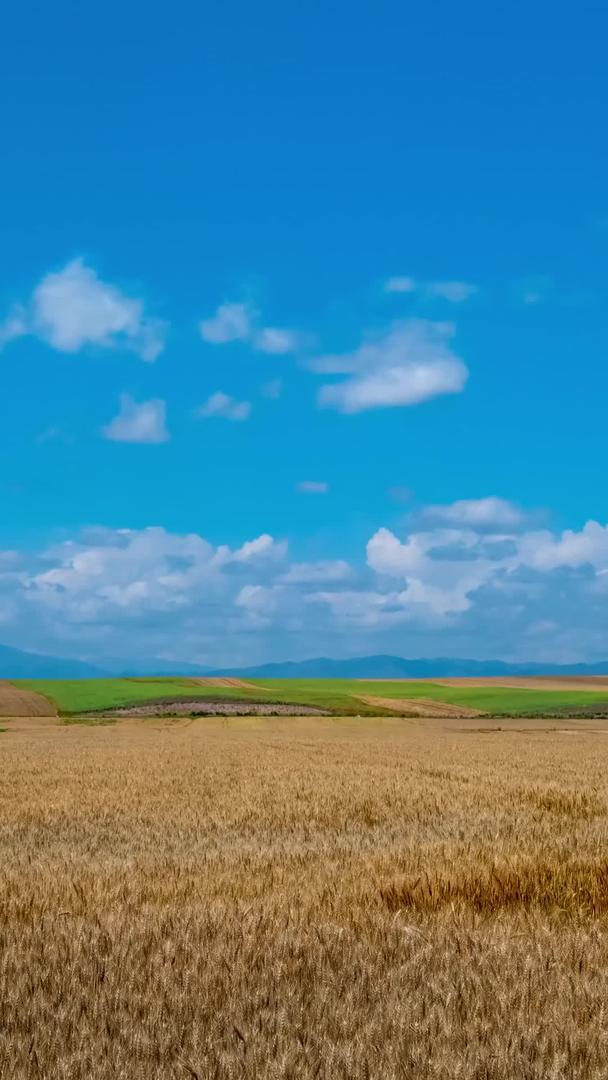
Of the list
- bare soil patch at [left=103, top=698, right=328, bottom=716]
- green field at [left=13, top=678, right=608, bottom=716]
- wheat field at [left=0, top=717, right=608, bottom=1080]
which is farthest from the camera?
green field at [left=13, top=678, right=608, bottom=716]

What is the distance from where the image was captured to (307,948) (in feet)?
15.2

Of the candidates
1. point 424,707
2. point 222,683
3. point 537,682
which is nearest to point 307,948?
point 424,707

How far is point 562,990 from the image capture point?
13.2ft

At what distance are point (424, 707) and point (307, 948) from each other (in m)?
86.2

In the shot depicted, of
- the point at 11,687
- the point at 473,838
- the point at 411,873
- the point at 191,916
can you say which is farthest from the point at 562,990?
the point at 11,687

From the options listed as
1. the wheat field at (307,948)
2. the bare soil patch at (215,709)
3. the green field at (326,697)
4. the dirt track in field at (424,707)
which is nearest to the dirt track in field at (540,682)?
the green field at (326,697)

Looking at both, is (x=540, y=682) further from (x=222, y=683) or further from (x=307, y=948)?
(x=307, y=948)

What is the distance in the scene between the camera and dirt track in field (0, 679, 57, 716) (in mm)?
75363

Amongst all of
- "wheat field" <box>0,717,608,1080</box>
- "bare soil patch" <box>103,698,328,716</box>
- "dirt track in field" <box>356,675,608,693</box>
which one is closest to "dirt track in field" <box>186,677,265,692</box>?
"dirt track in field" <box>356,675,608,693</box>

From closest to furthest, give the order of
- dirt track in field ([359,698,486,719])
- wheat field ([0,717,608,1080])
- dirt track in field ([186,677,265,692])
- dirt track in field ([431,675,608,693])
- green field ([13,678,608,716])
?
wheat field ([0,717,608,1080])
dirt track in field ([359,698,486,719])
green field ([13,678,608,716])
dirt track in field ([186,677,265,692])
dirt track in field ([431,675,608,693])

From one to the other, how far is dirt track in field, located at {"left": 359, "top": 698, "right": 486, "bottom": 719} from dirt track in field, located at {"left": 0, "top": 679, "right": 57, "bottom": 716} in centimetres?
3080

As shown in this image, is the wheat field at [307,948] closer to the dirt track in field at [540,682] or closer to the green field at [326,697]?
the green field at [326,697]

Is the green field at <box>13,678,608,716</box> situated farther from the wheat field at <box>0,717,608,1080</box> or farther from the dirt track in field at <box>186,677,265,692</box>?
the wheat field at <box>0,717,608,1080</box>

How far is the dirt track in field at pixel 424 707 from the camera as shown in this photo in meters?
82.1
